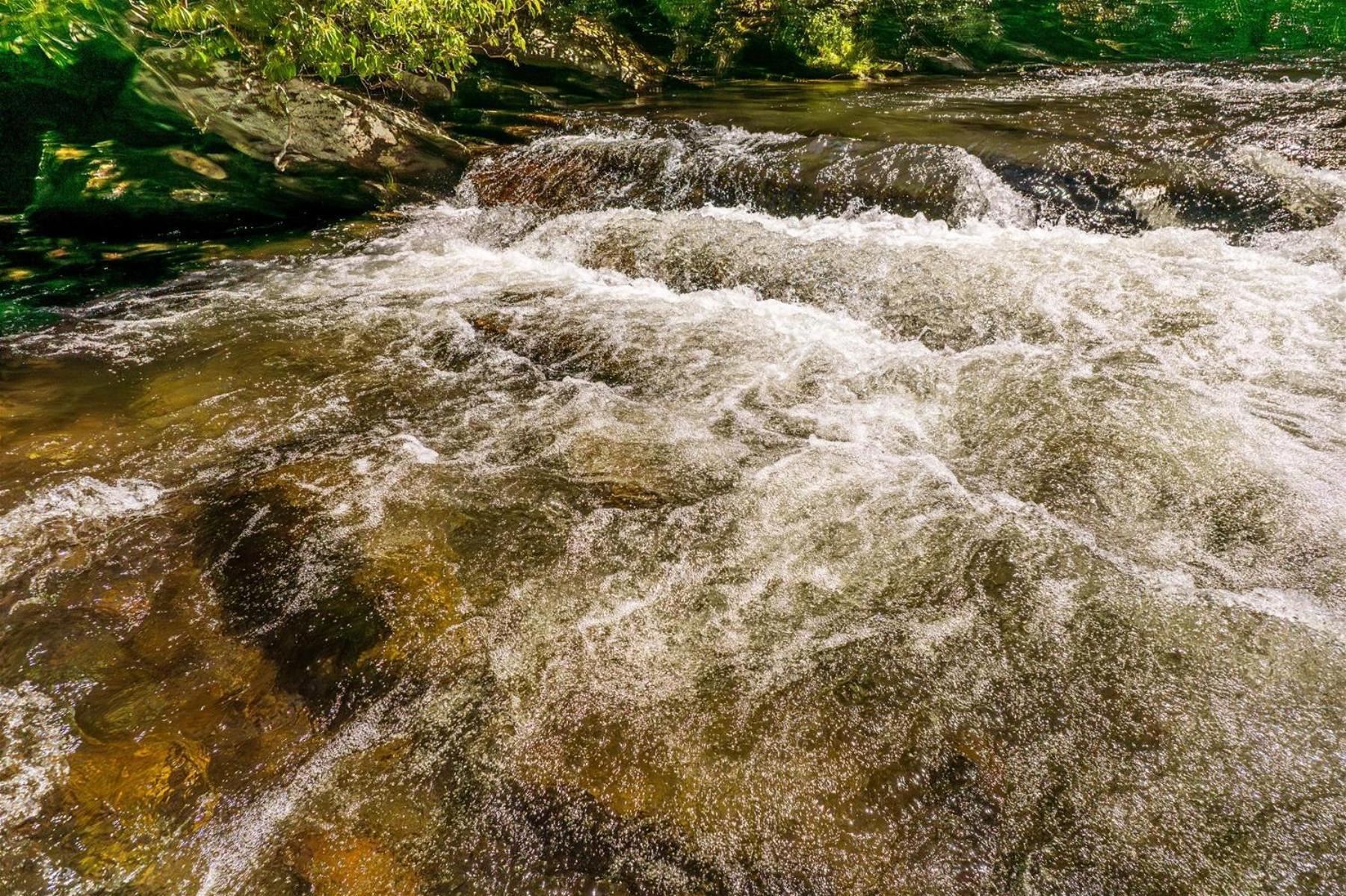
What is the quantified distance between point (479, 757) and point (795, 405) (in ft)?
10.5

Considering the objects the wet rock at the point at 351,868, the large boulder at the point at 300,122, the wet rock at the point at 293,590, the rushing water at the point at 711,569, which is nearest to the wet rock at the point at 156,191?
the large boulder at the point at 300,122

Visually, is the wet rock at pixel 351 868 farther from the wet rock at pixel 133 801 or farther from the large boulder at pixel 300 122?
the large boulder at pixel 300 122

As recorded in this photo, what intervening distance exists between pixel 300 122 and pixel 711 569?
8.15 metres

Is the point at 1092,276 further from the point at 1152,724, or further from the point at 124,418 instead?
the point at 124,418

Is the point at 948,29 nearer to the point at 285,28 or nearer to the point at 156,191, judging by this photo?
the point at 285,28

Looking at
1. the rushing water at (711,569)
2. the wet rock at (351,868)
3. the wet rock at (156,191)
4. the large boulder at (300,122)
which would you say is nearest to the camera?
the wet rock at (351,868)

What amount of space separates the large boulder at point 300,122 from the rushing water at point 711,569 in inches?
74.9

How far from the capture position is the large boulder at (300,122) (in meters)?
6.73

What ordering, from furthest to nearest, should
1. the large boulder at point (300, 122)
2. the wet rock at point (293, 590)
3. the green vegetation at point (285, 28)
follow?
the large boulder at point (300, 122) < the green vegetation at point (285, 28) < the wet rock at point (293, 590)

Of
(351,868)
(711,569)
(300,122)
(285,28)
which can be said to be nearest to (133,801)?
(351,868)

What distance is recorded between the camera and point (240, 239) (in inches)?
292

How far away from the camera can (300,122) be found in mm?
7605

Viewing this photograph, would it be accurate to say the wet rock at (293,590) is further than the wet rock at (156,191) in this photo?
No

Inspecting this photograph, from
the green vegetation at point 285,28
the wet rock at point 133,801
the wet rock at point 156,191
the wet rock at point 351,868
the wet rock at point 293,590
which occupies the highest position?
the green vegetation at point 285,28
